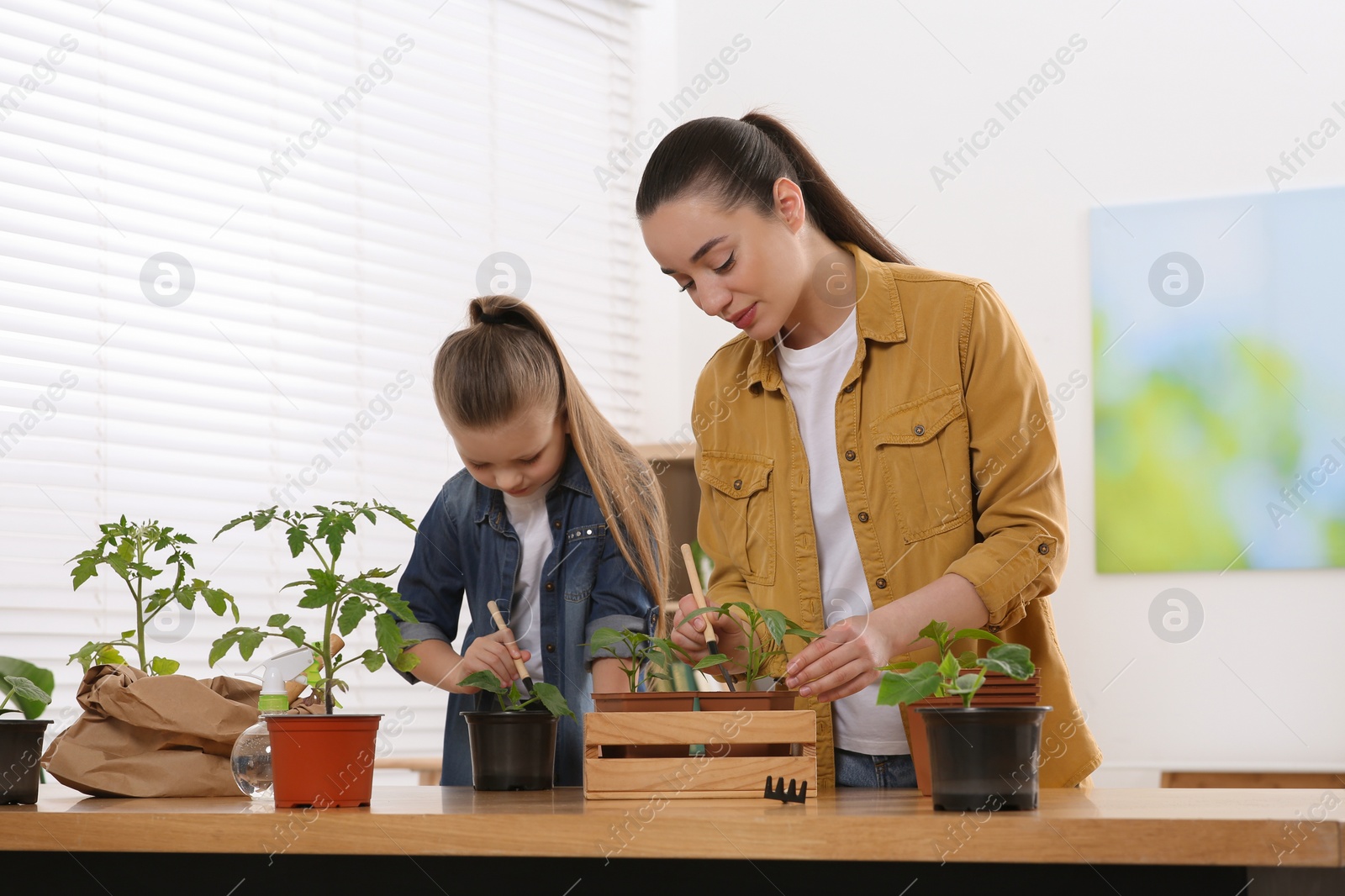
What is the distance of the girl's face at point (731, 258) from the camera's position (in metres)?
1.49

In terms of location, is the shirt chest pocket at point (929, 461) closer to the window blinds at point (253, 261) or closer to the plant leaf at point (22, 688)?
the plant leaf at point (22, 688)

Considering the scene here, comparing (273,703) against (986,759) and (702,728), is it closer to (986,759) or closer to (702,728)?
(702,728)

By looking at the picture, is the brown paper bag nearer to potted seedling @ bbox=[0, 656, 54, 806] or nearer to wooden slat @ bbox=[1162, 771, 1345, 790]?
potted seedling @ bbox=[0, 656, 54, 806]

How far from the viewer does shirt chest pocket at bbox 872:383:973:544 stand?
58.8 inches

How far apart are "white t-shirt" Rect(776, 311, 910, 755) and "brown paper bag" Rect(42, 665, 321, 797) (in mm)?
631

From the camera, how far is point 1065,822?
31.5 inches

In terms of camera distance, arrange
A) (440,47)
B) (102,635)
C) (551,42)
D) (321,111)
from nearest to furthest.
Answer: (102,635), (321,111), (440,47), (551,42)

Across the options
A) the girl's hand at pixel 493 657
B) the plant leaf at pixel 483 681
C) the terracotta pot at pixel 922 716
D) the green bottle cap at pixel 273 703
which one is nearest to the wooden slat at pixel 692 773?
the terracotta pot at pixel 922 716

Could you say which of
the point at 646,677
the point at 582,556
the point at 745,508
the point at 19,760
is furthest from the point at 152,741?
the point at 745,508

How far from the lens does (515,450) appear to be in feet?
5.74

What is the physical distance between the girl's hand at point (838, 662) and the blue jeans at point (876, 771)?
11.7 inches

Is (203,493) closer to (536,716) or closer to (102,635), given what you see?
(102,635)

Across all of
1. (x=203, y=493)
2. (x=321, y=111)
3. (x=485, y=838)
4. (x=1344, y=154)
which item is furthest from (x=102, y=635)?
(x=1344, y=154)

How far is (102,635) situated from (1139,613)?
7.73 feet
